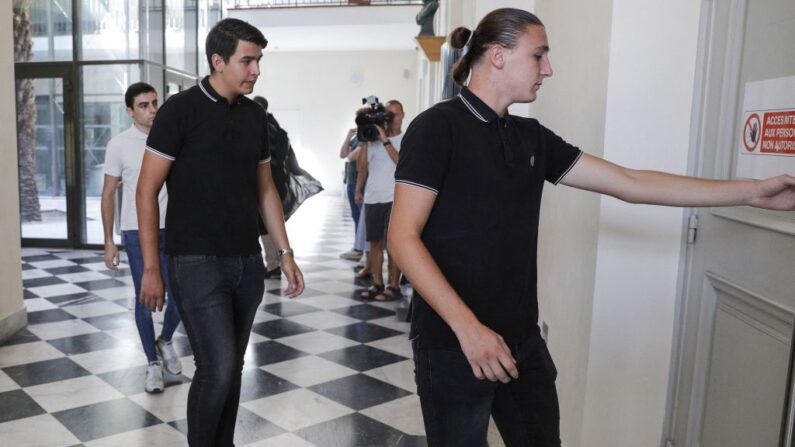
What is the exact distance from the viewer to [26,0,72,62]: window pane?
757cm

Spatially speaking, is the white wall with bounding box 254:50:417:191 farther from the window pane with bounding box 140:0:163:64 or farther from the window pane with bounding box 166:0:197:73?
the window pane with bounding box 140:0:163:64

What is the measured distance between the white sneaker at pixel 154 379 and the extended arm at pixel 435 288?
7.65ft

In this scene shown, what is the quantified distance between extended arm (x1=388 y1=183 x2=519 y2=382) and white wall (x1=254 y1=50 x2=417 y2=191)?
583 inches

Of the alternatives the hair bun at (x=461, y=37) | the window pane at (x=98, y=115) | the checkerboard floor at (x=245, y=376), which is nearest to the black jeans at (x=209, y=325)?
the checkerboard floor at (x=245, y=376)

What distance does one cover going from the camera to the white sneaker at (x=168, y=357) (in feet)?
11.2

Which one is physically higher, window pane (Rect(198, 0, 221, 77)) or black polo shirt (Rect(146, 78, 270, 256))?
window pane (Rect(198, 0, 221, 77))

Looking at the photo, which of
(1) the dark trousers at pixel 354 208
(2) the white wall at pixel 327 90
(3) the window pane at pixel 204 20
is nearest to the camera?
(1) the dark trousers at pixel 354 208

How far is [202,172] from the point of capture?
2.05 m

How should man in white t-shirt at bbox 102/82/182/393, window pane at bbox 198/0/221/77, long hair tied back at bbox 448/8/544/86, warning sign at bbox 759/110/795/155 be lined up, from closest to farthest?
long hair tied back at bbox 448/8/544/86
warning sign at bbox 759/110/795/155
man in white t-shirt at bbox 102/82/182/393
window pane at bbox 198/0/221/77

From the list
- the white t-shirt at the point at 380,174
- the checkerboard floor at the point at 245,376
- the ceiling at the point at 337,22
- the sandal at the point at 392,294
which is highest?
the ceiling at the point at 337,22

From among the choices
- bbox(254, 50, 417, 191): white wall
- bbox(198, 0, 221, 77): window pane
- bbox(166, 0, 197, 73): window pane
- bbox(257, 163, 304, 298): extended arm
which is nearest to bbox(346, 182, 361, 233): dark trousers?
bbox(166, 0, 197, 73): window pane

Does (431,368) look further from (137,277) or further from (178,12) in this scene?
(178,12)

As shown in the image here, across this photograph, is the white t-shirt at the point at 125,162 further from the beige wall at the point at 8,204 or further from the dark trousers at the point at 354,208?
the dark trousers at the point at 354,208

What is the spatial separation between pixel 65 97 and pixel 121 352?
192 inches
